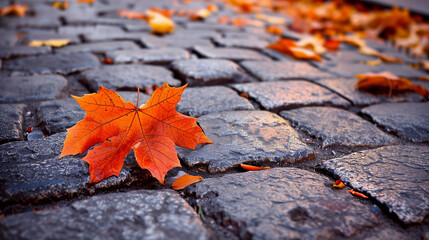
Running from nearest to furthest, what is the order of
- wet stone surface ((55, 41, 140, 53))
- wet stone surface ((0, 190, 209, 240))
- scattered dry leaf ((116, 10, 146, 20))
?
wet stone surface ((0, 190, 209, 240)), wet stone surface ((55, 41, 140, 53)), scattered dry leaf ((116, 10, 146, 20))

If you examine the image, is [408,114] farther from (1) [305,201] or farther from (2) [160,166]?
(2) [160,166]

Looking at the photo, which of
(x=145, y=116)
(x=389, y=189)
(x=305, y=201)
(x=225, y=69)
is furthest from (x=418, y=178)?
(x=225, y=69)

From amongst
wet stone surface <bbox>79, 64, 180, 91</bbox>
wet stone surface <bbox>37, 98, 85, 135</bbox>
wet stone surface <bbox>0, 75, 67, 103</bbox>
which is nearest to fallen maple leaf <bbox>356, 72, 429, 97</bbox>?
wet stone surface <bbox>79, 64, 180, 91</bbox>

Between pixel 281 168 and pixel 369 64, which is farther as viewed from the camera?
pixel 369 64

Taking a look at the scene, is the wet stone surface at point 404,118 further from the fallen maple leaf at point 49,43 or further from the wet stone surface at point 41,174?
the fallen maple leaf at point 49,43

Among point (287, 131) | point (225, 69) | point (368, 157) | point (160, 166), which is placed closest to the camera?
point (160, 166)

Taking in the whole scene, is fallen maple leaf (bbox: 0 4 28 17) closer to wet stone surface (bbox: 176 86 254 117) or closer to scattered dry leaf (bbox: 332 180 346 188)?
wet stone surface (bbox: 176 86 254 117)

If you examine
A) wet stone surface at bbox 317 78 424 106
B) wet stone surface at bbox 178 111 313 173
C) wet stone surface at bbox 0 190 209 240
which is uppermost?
wet stone surface at bbox 317 78 424 106

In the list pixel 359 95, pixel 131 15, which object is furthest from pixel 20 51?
pixel 359 95
